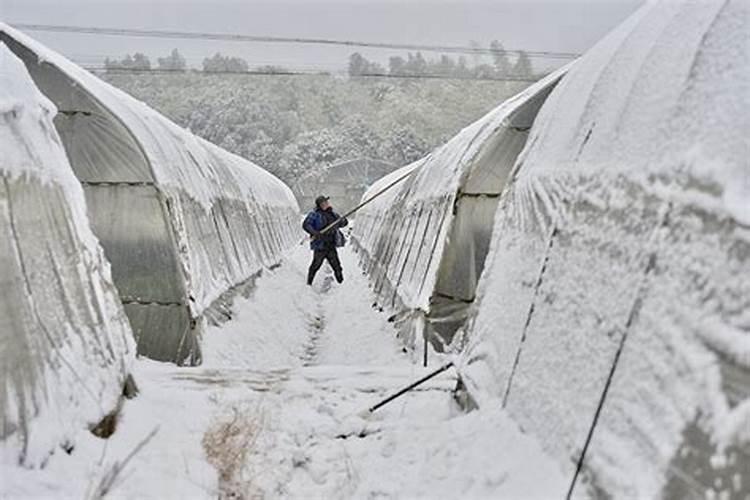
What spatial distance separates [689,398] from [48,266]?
3.09 meters

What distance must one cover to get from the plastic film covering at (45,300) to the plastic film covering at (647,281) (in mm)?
2167

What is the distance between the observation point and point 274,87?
95.2 m

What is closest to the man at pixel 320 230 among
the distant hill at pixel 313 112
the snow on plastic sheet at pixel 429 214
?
the snow on plastic sheet at pixel 429 214

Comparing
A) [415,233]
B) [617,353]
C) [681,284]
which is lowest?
[415,233]

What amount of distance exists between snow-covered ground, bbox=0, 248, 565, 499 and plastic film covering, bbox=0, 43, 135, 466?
17cm

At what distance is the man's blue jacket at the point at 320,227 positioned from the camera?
11.6 m

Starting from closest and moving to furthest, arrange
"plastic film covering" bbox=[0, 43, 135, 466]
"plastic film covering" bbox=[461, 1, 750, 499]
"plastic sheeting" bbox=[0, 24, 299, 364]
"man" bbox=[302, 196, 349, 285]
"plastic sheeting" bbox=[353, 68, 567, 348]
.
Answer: "plastic film covering" bbox=[461, 1, 750, 499] → "plastic film covering" bbox=[0, 43, 135, 466] → "plastic sheeting" bbox=[0, 24, 299, 364] → "plastic sheeting" bbox=[353, 68, 567, 348] → "man" bbox=[302, 196, 349, 285]

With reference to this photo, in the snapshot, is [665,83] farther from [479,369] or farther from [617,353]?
[479,369]

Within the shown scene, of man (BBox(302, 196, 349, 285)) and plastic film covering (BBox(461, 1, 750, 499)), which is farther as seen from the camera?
man (BBox(302, 196, 349, 285))

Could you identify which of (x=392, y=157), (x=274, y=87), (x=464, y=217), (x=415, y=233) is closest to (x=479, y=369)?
(x=464, y=217)

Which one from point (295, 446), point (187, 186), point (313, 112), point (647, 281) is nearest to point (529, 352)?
point (647, 281)

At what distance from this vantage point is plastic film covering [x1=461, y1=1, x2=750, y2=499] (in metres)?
1.71

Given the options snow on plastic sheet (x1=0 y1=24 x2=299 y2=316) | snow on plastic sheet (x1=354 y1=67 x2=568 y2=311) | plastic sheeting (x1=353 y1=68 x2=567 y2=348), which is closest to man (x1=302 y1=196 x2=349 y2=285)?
snow on plastic sheet (x1=354 y1=67 x2=568 y2=311)

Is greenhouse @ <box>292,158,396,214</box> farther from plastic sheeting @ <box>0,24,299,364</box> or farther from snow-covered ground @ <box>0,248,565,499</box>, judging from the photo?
snow-covered ground @ <box>0,248,565,499</box>
